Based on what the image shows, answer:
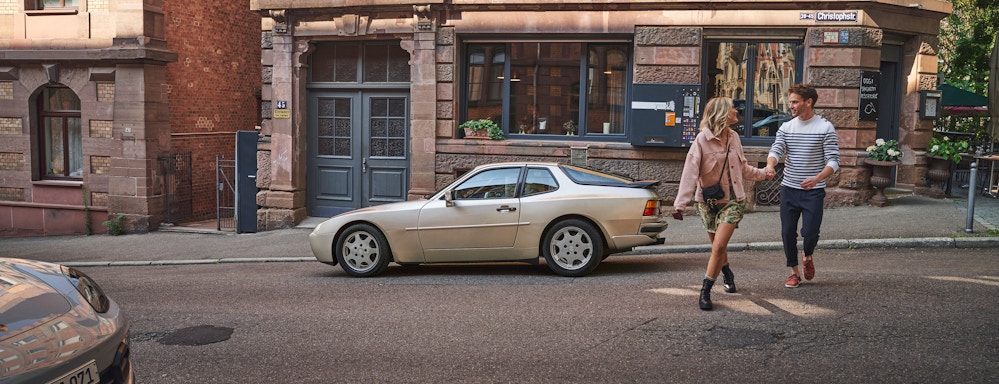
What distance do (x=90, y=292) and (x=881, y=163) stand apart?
40.9ft

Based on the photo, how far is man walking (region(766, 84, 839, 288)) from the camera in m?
7.89

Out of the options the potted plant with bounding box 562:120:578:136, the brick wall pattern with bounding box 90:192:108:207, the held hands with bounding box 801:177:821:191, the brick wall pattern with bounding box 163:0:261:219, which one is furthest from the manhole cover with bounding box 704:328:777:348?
the brick wall pattern with bounding box 90:192:108:207

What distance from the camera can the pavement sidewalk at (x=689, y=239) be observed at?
11391 millimetres

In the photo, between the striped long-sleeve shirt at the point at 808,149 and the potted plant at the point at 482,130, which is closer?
the striped long-sleeve shirt at the point at 808,149

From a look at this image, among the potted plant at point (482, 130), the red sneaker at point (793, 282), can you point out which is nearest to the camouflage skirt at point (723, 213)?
the red sneaker at point (793, 282)

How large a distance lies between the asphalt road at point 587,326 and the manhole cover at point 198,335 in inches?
0.9

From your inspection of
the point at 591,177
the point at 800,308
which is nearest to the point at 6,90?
the point at 591,177

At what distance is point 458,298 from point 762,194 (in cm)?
798

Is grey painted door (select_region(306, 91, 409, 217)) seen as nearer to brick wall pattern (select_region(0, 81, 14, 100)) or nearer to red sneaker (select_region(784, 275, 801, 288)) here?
brick wall pattern (select_region(0, 81, 14, 100))

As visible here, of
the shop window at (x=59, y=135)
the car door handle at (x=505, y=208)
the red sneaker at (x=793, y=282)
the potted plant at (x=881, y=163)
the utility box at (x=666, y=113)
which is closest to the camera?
the red sneaker at (x=793, y=282)

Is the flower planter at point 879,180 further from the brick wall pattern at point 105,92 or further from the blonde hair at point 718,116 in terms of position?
the brick wall pattern at point 105,92

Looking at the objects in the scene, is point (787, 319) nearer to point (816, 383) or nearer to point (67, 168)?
point (816, 383)

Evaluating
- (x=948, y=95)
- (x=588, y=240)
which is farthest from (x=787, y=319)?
(x=948, y=95)

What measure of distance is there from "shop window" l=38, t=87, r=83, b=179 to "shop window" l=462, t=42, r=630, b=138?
Answer: 29.0ft
